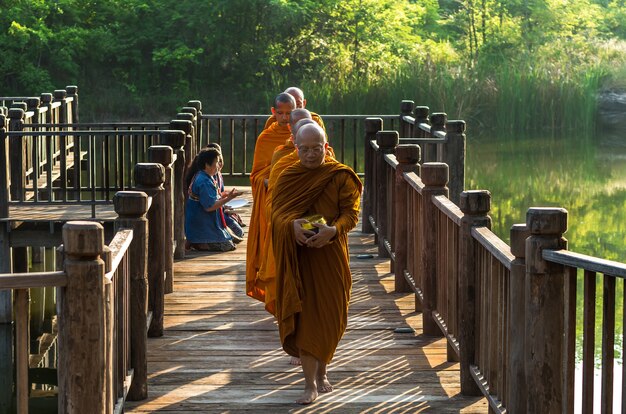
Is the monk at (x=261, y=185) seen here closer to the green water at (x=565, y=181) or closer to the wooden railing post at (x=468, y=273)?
the wooden railing post at (x=468, y=273)

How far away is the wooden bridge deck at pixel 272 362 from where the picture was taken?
6.70m

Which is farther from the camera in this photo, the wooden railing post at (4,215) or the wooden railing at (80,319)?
the wooden railing post at (4,215)

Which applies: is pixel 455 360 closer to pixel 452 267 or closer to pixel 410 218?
pixel 452 267

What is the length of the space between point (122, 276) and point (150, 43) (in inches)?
1254

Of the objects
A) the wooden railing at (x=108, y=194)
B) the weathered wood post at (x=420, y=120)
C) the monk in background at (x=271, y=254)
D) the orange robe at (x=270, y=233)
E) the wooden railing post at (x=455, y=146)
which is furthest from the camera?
the weathered wood post at (x=420, y=120)

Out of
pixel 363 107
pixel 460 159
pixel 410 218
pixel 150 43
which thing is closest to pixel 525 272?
pixel 410 218

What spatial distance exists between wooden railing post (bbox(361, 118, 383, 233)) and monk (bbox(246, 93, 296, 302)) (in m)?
2.95

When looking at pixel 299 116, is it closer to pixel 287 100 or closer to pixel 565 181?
pixel 287 100

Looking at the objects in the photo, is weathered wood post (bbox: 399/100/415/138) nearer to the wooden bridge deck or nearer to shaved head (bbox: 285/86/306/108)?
the wooden bridge deck

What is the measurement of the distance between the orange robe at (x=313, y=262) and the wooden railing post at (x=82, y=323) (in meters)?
1.97

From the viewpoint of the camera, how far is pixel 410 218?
888 cm

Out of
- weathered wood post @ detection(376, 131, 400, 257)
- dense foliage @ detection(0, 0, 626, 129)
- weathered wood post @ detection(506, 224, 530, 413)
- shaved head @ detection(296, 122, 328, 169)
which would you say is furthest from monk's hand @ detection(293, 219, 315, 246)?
dense foliage @ detection(0, 0, 626, 129)

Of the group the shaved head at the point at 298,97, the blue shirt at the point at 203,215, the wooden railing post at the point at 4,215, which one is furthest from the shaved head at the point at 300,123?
the wooden railing post at the point at 4,215

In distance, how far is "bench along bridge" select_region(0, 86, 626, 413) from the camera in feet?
15.8
